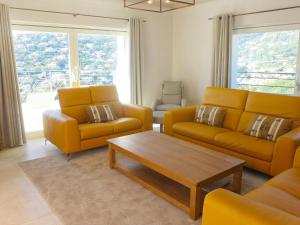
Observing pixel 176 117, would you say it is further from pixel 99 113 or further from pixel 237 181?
pixel 237 181

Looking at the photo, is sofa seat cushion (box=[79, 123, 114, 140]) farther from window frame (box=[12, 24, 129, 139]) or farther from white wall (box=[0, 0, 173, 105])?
white wall (box=[0, 0, 173, 105])

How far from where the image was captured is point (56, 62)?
4.61 m

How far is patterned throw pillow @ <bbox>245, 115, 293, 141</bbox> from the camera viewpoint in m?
3.09

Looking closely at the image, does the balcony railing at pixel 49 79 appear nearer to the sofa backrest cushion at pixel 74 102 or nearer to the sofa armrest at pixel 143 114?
the sofa backrest cushion at pixel 74 102

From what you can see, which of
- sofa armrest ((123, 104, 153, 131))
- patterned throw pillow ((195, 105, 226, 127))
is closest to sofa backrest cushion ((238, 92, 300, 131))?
patterned throw pillow ((195, 105, 226, 127))

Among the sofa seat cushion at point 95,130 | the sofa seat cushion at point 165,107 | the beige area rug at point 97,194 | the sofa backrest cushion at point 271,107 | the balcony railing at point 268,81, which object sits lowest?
the beige area rug at point 97,194

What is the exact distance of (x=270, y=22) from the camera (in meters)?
4.20

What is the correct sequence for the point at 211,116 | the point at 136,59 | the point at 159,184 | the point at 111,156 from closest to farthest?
the point at 159,184 → the point at 111,156 → the point at 211,116 → the point at 136,59

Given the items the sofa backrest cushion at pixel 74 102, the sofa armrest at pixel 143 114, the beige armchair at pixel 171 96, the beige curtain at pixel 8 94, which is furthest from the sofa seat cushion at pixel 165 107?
the beige curtain at pixel 8 94

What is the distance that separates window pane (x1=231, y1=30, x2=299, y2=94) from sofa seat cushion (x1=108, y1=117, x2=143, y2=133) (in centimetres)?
199

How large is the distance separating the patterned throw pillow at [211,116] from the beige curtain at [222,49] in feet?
3.31

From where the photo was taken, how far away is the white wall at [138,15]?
164 inches

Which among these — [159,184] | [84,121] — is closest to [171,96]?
[84,121]

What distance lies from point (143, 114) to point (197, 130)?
95 cm
